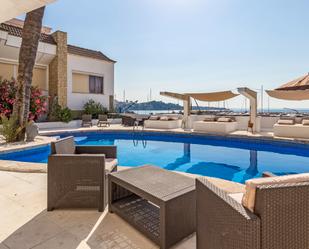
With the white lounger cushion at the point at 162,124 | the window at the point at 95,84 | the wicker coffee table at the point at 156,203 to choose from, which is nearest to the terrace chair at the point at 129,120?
the white lounger cushion at the point at 162,124

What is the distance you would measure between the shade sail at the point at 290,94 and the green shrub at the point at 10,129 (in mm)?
12577

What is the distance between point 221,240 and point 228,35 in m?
13.2

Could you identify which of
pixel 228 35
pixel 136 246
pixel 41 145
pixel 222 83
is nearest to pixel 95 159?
pixel 136 246

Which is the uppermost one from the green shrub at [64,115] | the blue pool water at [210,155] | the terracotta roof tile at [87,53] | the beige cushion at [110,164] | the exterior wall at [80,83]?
the terracotta roof tile at [87,53]

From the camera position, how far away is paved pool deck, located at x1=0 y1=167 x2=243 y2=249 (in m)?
2.30

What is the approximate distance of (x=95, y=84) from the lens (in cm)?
1869

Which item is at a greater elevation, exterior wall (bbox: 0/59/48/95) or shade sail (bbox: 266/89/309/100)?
exterior wall (bbox: 0/59/48/95)

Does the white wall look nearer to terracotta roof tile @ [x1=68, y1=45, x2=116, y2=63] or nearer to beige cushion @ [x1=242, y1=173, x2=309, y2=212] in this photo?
terracotta roof tile @ [x1=68, y1=45, x2=116, y2=63]

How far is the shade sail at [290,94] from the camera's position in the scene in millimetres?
11438

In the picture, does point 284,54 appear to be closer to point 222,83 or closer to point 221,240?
point 222,83

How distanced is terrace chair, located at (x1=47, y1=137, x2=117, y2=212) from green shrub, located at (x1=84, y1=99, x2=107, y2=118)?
569 inches

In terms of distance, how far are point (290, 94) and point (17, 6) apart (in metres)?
13.1

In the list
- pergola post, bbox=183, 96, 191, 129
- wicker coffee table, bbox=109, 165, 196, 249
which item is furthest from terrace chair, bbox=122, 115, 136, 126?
wicker coffee table, bbox=109, 165, 196, 249

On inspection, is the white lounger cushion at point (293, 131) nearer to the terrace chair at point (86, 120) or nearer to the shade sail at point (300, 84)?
the shade sail at point (300, 84)
